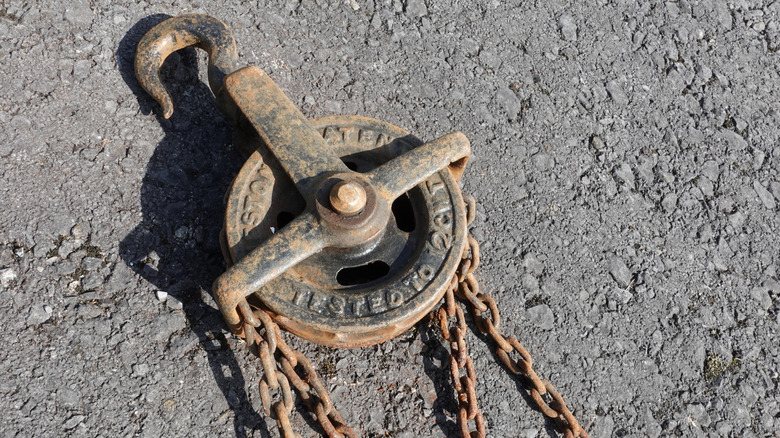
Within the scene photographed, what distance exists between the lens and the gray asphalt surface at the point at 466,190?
9.13ft

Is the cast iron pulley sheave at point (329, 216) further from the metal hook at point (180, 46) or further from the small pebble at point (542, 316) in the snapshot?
the small pebble at point (542, 316)

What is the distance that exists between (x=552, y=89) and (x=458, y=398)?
1872mm

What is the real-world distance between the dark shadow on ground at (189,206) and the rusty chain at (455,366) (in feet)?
0.91

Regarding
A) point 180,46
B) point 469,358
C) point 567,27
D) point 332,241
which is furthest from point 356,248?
point 567,27

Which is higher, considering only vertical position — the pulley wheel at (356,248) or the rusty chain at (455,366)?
the pulley wheel at (356,248)

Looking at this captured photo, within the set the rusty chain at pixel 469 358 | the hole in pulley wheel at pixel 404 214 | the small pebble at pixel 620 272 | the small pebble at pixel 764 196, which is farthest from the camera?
the small pebble at pixel 764 196

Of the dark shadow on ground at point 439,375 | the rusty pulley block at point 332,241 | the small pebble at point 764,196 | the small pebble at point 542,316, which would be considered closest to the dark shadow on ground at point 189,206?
the rusty pulley block at point 332,241

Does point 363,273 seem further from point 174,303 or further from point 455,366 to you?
point 174,303

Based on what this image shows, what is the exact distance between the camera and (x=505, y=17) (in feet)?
12.7

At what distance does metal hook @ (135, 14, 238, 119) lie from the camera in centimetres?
305

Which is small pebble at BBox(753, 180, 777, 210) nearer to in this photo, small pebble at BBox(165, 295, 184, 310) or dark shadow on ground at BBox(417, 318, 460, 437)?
dark shadow on ground at BBox(417, 318, 460, 437)

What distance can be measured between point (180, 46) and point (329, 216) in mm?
1288

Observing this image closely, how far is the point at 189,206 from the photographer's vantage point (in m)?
3.07

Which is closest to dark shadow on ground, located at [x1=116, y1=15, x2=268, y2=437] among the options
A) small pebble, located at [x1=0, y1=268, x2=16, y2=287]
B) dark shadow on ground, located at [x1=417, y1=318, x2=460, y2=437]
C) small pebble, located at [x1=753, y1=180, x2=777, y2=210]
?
small pebble, located at [x1=0, y1=268, x2=16, y2=287]
